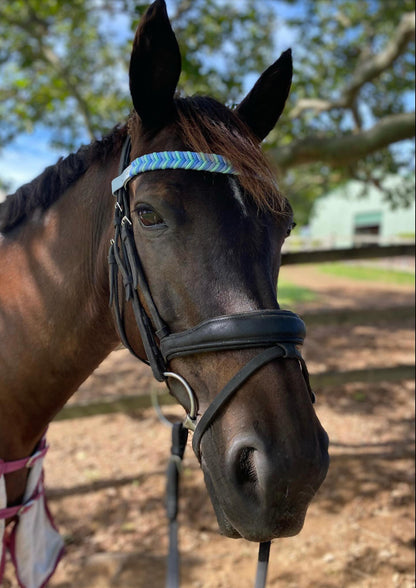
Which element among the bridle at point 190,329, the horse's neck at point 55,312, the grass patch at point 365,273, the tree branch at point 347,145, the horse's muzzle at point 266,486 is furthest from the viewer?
the grass patch at point 365,273

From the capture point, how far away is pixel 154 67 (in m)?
1.38

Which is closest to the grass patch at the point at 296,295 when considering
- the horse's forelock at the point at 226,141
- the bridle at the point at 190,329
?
the horse's forelock at the point at 226,141

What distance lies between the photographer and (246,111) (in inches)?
65.0

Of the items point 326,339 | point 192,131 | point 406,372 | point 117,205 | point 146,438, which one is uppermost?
point 192,131

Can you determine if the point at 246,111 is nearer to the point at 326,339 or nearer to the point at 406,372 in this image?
the point at 406,372

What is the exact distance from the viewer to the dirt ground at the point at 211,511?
299 centimetres

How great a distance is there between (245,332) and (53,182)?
109cm

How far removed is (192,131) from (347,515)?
352 cm

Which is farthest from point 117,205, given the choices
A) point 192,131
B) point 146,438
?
point 146,438

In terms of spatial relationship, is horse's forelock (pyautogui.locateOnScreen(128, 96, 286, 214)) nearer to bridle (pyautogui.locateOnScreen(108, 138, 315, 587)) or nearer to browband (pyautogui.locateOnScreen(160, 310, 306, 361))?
bridle (pyautogui.locateOnScreen(108, 138, 315, 587))

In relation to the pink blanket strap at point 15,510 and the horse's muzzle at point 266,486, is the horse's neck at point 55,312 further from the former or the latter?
Result: the horse's muzzle at point 266,486

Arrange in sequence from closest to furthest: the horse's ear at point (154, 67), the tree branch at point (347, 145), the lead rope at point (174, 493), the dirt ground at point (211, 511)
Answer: the horse's ear at point (154, 67) < the lead rope at point (174, 493) < the dirt ground at point (211, 511) < the tree branch at point (347, 145)

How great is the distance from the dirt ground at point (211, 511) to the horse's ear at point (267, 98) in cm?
297

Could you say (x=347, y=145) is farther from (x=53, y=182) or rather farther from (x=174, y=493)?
(x=174, y=493)
